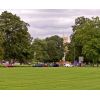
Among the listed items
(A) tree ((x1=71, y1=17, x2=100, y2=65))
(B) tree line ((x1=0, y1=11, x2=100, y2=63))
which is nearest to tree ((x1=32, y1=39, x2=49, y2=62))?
(B) tree line ((x1=0, y1=11, x2=100, y2=63))

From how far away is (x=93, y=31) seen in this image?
101 meters

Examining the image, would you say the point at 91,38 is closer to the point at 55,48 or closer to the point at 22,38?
the point at 22,38

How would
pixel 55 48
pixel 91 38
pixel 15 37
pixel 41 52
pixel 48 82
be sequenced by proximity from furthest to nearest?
pixel 55 48, pixel 41 52, pixel 91 38, pixel 15 37, pixel 48 82

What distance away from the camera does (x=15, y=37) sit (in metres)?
100

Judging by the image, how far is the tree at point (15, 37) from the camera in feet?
325

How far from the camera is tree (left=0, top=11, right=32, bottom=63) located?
99.2m

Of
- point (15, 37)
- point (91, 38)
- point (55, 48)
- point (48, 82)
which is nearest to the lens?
point (48, 82)

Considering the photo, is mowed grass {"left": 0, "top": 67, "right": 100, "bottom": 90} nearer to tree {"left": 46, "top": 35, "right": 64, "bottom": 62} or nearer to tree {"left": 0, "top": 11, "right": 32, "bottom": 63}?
tree {"left": 0, "top": 11, "right": 32, "bottom": 63}

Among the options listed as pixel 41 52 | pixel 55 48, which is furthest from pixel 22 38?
pixel 55 48

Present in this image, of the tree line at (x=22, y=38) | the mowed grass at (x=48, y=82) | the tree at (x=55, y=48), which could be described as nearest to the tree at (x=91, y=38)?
the tree line at (x=22, y=38)

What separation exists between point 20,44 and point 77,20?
82.7 feet
